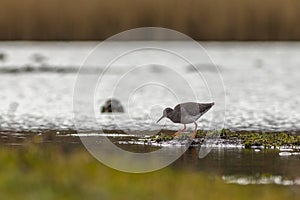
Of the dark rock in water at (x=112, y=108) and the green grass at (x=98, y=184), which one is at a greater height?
the dark rock in water at (x=112, y=108)

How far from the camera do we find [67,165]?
8.28 m

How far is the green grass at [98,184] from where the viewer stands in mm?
6992

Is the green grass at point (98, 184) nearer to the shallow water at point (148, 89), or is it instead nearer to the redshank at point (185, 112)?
the redshank at point (185, 112)

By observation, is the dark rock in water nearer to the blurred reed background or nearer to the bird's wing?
the bird's wing

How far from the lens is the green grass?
6992 millimetres

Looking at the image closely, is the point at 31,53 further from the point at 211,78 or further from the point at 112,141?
the point at 112,141

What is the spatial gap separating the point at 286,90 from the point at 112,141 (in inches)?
341

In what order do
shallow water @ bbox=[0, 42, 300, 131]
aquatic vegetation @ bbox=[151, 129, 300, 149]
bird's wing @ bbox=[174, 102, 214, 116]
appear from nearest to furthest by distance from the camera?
1. bird's wing @ bbox=[174, 102, 214, 116]
2. aquatic vegetation @ bbox=[151, 129, 300, 149]
3. shallow water @ bbox=[0, 42, 300, 131]

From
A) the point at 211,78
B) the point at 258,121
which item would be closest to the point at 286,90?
the point at 211,78

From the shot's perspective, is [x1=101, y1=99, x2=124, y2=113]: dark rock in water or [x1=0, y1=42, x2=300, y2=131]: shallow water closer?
[x1=0, y1=42, x2=300, y2=131]: shallow water

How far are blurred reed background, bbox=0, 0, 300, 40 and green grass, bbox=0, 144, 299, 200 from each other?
1801cm

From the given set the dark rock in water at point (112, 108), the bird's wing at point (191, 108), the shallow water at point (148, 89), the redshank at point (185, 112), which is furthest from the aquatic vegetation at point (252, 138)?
the dark rock in water at point (112, 108)

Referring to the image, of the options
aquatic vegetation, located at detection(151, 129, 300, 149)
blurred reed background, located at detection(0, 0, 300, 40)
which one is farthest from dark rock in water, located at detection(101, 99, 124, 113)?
blurred reed background, located at detection(0, 0, 300, 40)

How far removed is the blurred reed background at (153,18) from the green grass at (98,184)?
59.1ft
